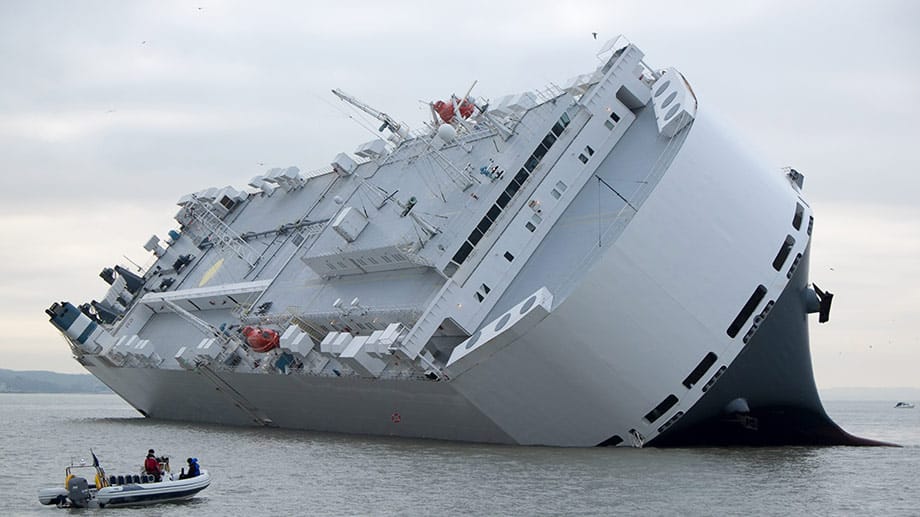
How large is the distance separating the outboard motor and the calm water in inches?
14.3

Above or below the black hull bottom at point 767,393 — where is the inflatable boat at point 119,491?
below

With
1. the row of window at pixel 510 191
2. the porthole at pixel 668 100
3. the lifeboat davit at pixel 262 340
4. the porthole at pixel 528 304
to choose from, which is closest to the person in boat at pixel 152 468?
the porthole at pixel 528 304

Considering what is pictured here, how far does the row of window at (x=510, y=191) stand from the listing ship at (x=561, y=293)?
74 mm

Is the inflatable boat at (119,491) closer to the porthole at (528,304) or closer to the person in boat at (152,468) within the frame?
the person in boat at (152,468)

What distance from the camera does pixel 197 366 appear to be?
164 feet

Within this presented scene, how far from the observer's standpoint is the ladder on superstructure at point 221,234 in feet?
191

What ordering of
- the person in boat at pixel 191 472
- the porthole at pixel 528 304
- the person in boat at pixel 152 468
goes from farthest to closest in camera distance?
the porthole at pixel 528 304
the person in boat at pixel 191 472
the person in boat at pixel 152 468

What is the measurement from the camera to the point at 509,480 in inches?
1203

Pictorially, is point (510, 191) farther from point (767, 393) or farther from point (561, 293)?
point (767, 393)

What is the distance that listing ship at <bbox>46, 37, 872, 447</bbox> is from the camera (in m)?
33.6

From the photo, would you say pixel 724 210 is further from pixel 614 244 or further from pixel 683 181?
pixel 614 244

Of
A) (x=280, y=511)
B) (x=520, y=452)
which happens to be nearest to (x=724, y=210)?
(x=520, y=452)

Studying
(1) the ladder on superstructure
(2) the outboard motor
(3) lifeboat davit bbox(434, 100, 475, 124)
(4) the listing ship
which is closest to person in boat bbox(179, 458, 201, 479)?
(2) the outboard motor

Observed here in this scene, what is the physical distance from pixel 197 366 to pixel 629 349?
74.4ft
